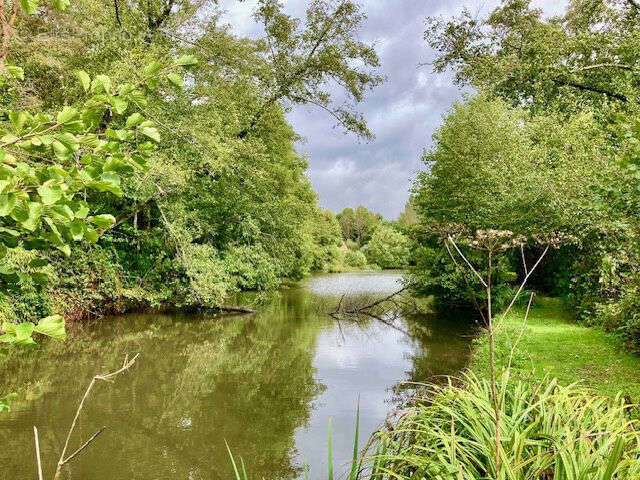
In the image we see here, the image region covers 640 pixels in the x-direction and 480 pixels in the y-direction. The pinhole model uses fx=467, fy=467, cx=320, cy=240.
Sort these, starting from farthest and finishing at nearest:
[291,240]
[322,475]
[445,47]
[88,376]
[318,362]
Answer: [291,240] → [445,47] → [318,362] → [88,376] → [322,475]

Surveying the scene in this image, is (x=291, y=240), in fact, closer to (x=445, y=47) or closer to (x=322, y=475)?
(x=445, y=47)

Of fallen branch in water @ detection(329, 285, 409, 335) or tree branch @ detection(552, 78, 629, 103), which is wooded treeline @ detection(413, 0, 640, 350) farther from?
fallen branch in water @ detection(329, 285, 409, 335)

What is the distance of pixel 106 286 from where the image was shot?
14.7 m

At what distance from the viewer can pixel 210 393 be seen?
8.12 metres

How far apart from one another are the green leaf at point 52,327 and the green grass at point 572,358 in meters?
5.13

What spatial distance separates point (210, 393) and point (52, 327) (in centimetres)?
720

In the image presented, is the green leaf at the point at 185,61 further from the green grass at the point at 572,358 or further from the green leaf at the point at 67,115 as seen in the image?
the green grass at the point at 572,358

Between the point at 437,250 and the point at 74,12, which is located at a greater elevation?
the point at 74,12

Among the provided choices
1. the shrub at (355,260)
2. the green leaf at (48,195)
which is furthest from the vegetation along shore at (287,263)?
the shrub at (355,260)

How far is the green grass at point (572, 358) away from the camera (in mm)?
6875

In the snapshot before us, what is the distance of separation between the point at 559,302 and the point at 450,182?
5779 mm

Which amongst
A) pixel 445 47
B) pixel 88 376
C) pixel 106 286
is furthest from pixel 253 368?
pixel 445 47

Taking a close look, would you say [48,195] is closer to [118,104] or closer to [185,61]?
[118,104]

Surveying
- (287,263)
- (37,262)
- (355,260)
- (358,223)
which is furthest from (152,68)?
(358,223)
